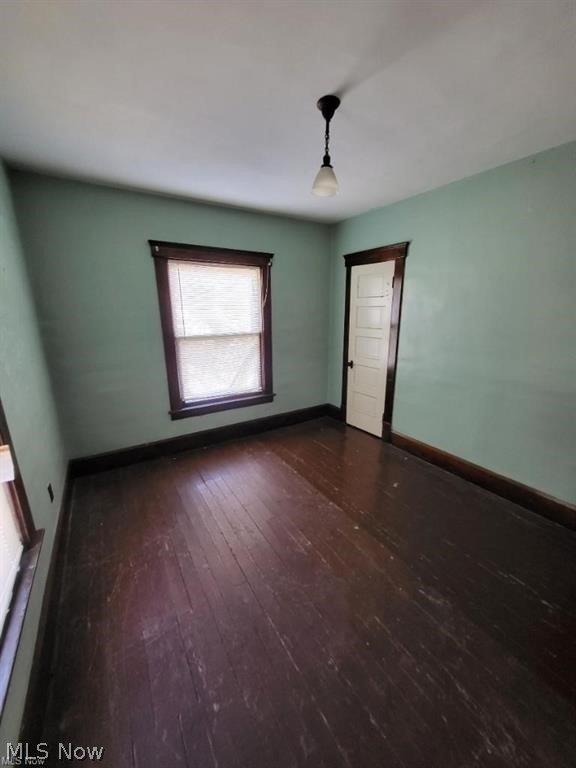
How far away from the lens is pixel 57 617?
149cm

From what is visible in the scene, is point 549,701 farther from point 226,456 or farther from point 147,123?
point 147,123

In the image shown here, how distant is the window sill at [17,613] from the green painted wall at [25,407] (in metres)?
0.08

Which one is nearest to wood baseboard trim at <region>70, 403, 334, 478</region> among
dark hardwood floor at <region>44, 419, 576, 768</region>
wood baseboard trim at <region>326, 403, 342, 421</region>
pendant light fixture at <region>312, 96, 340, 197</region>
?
wood baseboard trim at <region>326, 403, 342, 421</region>

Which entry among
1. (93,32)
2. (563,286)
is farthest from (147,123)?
(563,286)

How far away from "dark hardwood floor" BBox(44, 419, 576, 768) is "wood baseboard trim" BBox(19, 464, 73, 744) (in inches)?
1.8

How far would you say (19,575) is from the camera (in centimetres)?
128

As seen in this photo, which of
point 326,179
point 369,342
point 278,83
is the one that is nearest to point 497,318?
point 369,342

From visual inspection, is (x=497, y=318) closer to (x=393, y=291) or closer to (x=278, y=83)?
(x=393, y=291)

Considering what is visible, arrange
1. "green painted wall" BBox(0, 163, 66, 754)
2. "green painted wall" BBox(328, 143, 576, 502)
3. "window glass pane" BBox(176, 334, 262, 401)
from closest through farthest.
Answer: "green painted wall" BBox(0, 163, 66, 754)
"green painted wall" BBox(328, 143, 576, 502)
"window glass pane" BBox(176, 334, 262, 401)

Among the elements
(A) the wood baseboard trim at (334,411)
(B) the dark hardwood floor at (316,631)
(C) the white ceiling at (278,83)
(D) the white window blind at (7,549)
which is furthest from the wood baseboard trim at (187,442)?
(C) the white ceiling at (278,83)

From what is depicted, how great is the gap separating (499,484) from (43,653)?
309 centimetres

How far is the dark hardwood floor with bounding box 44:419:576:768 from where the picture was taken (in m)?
1.05

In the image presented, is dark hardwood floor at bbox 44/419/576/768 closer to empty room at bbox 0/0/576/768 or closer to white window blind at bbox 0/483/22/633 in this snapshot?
empty room at bbox 0/0/576/768

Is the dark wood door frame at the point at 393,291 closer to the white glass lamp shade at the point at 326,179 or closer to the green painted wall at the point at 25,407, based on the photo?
the white glass lamp shade at the point at 326,179
